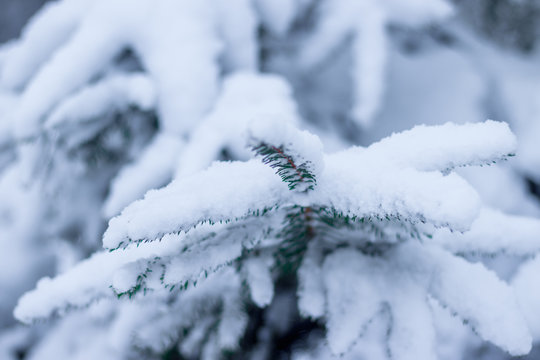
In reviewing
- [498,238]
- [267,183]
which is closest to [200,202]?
[267,183]

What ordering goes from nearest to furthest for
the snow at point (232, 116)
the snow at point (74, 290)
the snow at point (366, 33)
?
the snow at point (74, 290)
the snow at point (232, 116)
the snow at point (366, 33)

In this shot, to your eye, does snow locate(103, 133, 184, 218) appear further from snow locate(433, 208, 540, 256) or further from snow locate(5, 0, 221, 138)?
snow locate(433, 208, 540, 256)

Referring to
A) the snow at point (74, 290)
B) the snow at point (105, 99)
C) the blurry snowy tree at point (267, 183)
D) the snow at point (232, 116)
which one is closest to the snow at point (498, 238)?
the blurry snowy tree at point (267, 183)

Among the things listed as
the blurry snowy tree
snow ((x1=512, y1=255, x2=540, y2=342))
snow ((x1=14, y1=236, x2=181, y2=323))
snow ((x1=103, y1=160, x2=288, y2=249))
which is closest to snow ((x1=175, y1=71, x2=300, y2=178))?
the blurry snowy tree

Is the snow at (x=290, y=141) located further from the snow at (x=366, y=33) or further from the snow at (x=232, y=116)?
the snow at (x=366, y=33)

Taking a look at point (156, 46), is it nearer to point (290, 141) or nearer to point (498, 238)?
point (290, 141)

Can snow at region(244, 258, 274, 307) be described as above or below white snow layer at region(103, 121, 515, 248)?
below

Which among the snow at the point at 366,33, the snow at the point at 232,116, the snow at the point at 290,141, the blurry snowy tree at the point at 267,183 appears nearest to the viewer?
the snow at the point at 290,141

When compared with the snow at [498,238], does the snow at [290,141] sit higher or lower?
higher

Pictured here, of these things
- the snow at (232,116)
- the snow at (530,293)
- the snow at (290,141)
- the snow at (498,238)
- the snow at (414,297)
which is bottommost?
the snow at (530,293)
